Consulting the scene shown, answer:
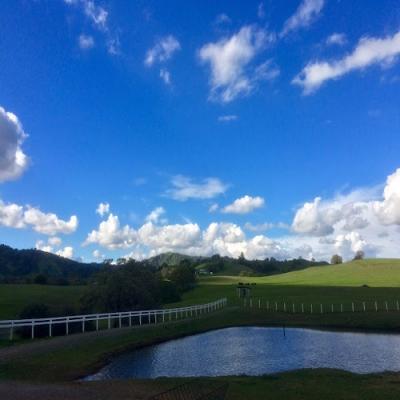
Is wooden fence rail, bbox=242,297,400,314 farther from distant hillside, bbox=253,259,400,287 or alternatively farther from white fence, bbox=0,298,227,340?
distant hillside, bbox=253,259,400,287

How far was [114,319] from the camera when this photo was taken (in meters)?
40.5

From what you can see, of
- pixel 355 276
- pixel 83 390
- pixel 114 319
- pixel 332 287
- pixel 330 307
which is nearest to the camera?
pixel 83 390

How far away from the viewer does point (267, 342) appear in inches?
1287

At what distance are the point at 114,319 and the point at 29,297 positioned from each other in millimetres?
29958

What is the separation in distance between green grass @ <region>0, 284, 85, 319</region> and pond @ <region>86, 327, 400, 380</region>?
82.5 ft

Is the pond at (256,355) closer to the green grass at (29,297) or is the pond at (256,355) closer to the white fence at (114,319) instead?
the white fence at (114,319)

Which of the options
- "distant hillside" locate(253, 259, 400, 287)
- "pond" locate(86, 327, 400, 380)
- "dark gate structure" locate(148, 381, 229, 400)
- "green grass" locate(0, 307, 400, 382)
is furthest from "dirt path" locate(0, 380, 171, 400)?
"distant hillside" locate(253, 259, 400, 287)

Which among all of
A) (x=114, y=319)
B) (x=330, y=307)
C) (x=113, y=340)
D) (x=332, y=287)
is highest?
(x=332, y=287)

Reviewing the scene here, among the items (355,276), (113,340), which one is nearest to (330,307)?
(113,340)

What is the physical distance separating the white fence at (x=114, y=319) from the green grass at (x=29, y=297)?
1266 cm

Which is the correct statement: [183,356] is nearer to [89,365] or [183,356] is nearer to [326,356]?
[89,365]

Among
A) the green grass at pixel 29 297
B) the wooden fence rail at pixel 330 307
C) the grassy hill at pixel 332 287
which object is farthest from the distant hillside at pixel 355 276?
the green grass at pixel 29 297

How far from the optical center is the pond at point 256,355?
21898mm

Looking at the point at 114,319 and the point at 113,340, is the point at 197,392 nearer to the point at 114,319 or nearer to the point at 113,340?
the point at 113,340
